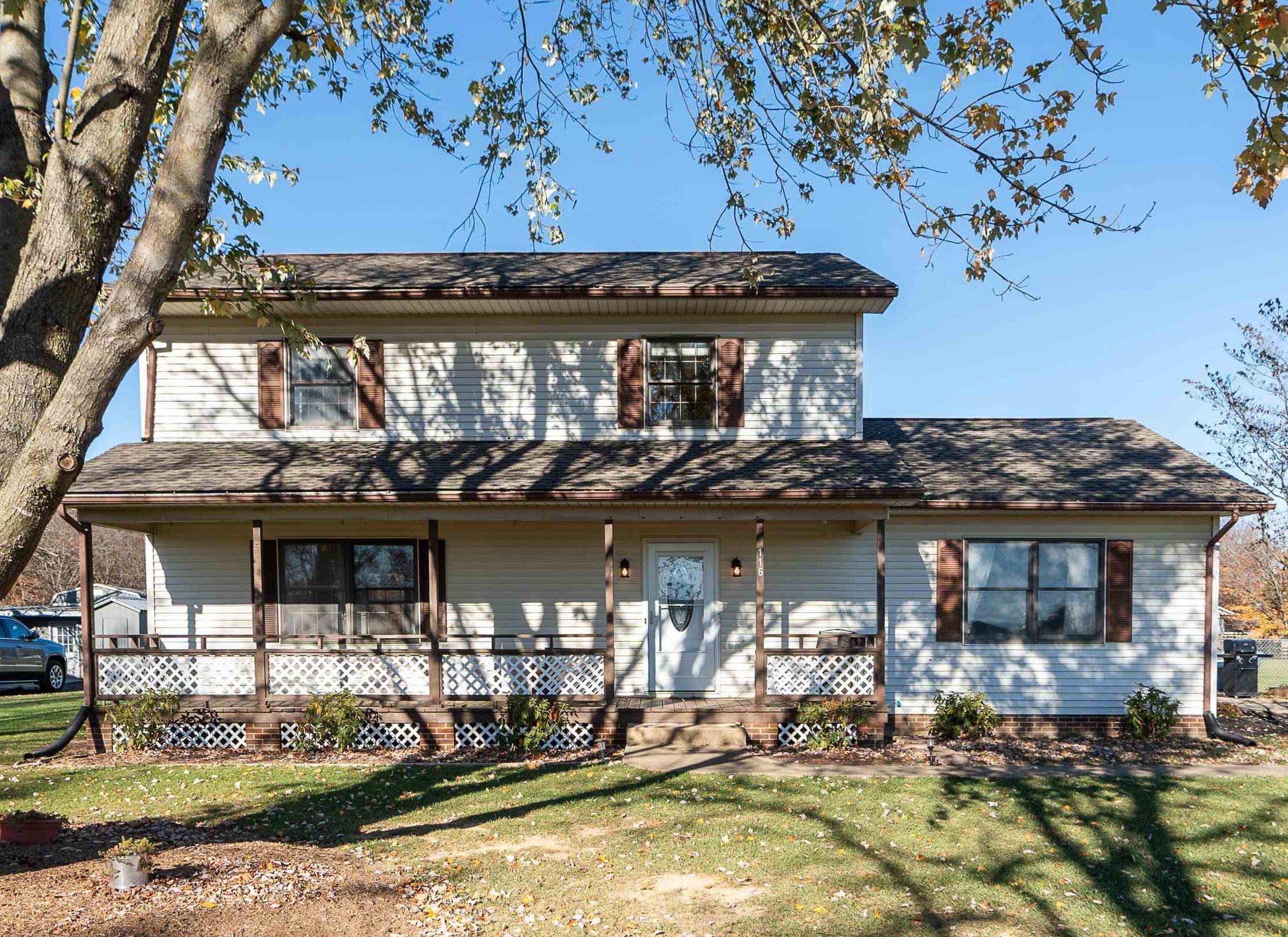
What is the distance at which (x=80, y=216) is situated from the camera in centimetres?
433

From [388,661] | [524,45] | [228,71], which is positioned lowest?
[388,661]

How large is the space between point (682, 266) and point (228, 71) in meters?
9.46

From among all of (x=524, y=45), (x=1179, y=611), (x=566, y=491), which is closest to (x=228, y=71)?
(x=524, y=45)

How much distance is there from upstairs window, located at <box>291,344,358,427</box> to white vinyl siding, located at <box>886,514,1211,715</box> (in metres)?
8.91

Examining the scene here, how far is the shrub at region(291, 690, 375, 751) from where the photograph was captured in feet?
35.5

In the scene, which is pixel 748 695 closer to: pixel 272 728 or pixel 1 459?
pixel 272 728

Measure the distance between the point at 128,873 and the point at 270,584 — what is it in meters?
7.49

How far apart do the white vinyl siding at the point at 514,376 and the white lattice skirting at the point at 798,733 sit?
14.3 feet

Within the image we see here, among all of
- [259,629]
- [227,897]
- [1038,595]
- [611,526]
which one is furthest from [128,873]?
[1038,595]

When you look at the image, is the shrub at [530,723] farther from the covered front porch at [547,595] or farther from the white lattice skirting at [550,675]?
the covered front porch at [547,595]

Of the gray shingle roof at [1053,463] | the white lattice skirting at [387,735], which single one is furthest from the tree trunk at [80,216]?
the gray shingle roof at [1053,463]

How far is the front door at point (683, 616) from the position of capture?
12289 millimetres

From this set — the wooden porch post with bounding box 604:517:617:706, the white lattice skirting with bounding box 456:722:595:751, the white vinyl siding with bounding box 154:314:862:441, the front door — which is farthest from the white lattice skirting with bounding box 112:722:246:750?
the front door

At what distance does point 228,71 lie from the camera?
4.66m
